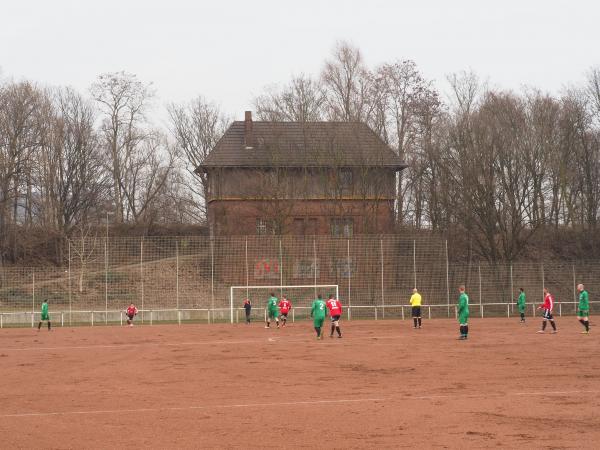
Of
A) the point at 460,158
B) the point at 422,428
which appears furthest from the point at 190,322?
the point at 422,428

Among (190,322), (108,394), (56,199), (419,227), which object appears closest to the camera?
(108,394)

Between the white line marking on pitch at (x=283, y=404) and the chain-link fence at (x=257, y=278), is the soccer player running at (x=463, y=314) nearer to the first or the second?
the white line marking on pitch at (x=283, y=404)

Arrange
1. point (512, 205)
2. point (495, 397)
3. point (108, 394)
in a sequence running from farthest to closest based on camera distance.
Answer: point (512, 205) → point (108, 394) → point (495, 397)

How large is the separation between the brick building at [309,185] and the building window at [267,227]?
2 centimetres

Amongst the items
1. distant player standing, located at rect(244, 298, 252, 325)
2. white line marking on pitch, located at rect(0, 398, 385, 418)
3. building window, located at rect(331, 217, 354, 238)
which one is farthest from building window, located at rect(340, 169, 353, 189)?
white line marking on pitch, located at rect(0, 398, 385, 418)

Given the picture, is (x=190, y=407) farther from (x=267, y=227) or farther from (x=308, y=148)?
(x=308, y=148)

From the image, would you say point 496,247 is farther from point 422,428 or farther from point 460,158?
point 422,428

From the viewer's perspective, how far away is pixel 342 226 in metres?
56.2

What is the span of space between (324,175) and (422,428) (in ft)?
148

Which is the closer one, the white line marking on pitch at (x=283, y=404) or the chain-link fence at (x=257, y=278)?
the white line marking on pitch at (x=283, y=404)

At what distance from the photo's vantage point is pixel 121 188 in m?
70.2

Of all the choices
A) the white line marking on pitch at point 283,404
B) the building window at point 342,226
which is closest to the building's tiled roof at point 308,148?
the building window at point 342,226

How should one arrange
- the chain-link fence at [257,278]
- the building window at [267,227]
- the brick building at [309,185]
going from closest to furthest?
the chain-link fence at [257,278] < the building window at [267,227] < the brick building at [309,185]

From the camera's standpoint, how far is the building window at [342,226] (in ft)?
184
